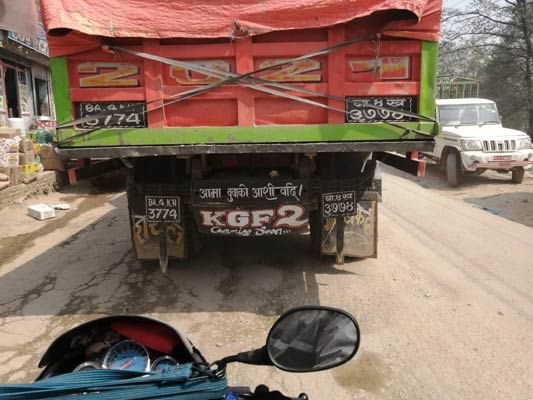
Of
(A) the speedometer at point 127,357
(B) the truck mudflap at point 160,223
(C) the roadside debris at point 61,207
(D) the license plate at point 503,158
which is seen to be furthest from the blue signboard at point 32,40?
(A) the speedometer at point 127,357

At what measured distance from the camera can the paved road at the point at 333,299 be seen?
298cm

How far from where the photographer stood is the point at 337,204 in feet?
13.5

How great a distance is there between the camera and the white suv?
10.8 m

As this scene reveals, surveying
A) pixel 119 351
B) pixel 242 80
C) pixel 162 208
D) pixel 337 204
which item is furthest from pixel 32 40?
pixel 119 351

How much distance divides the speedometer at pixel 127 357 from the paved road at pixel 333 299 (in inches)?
54.7

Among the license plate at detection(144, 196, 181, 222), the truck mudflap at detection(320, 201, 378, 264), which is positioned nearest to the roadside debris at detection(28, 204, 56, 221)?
the license plate at detection(144, 196, 181, 222)

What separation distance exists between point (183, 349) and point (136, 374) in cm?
29

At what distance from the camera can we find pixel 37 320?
3.83 meters

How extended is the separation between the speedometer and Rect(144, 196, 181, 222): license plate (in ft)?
7.84

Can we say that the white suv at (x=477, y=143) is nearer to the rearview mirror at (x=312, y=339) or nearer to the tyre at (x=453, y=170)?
the tyre at (x=453, y=170)

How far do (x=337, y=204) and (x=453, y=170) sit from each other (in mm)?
8296

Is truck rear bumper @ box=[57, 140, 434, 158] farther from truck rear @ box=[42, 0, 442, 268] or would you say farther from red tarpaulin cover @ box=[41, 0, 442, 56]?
red tarpaulin cover @ box=[41, 0, 442, 56]

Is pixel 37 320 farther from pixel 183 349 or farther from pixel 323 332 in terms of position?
pixel 323 332

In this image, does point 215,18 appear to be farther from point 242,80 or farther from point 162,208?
point 162,208
